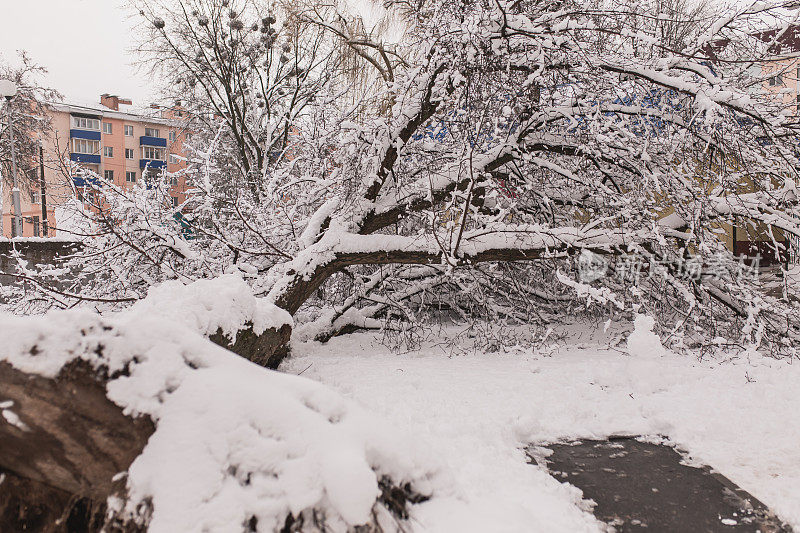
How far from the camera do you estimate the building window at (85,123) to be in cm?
5625

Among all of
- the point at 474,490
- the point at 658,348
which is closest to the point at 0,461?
the point at 474,490

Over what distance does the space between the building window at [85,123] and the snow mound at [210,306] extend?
61.3m

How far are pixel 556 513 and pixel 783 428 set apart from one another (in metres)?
1.97

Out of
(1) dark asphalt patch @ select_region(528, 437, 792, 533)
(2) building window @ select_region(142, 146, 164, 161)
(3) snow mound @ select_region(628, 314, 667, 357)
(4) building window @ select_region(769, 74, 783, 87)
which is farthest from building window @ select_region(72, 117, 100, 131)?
(1) dark asphalt patch @ select_region(528, 437, 792, 533)

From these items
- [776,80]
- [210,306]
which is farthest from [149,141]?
[210,306]

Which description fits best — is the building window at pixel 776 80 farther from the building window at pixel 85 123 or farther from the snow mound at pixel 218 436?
the building window at pixel 85 123

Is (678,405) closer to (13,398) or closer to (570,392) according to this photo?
(570,392)

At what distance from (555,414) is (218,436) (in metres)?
2.71

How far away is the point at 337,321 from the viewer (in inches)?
312

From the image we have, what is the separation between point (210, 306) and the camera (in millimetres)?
4066

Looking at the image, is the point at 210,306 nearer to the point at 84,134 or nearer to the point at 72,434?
the point at 72,434

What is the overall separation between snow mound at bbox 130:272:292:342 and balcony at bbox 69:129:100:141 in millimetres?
59524

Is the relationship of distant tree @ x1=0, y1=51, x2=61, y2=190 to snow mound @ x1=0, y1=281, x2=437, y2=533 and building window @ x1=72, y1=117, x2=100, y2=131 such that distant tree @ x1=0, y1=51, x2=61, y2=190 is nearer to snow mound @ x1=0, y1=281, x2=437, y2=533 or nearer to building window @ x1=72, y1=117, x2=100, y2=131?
snow mound @ x1=0, y1=281, x2=437, y2=533

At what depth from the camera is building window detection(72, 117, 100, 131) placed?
185 ft
